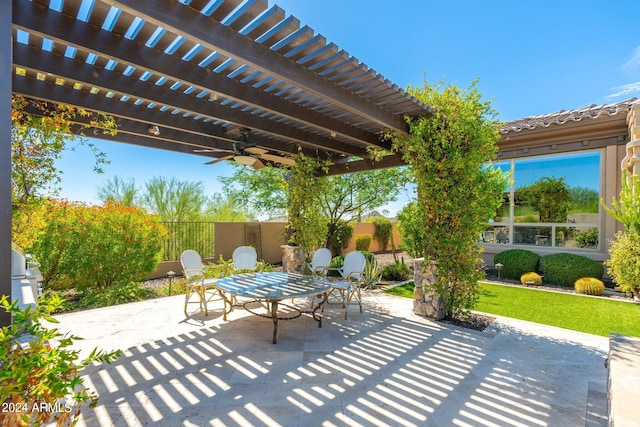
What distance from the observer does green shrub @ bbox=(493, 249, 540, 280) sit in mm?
7335

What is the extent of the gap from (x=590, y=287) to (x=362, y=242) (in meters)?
7.85

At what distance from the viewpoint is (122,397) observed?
261 centimetres

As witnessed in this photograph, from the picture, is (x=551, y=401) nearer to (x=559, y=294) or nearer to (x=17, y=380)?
(x=17, y=380)

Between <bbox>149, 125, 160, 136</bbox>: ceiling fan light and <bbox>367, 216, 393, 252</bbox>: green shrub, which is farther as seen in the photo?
<bbox>367, 216, 393, 252</bbox>: green shrub

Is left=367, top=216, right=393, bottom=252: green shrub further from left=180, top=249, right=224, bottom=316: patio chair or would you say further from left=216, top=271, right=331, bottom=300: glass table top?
left=180, top=249, right=224, bottom=316: patio chair

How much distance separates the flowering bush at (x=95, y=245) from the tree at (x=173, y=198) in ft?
13.9

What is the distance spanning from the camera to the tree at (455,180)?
4.34 metres

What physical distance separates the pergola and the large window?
17.0 feet

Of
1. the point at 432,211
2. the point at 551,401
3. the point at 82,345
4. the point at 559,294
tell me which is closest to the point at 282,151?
the point at 432,211

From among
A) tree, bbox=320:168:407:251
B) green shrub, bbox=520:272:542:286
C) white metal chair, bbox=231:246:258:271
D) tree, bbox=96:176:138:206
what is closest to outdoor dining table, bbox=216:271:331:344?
white metal chair, bbox=231:246:258:271

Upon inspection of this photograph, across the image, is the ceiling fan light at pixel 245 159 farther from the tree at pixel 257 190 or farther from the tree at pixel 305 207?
the tree at pixel 257 190

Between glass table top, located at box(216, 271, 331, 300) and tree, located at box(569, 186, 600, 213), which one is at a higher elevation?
tree, located at box(569, 186, 600, 213)

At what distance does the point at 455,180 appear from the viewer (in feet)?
14.5

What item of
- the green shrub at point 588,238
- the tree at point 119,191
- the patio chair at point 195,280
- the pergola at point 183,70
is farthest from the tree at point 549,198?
the tree at point 119,191
